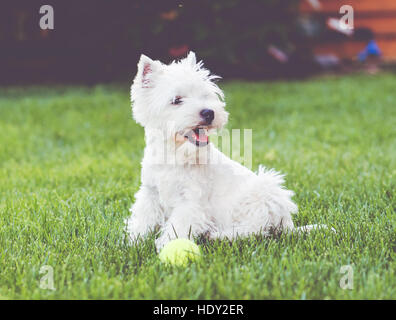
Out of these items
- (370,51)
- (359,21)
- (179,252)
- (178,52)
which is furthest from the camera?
(359,21)

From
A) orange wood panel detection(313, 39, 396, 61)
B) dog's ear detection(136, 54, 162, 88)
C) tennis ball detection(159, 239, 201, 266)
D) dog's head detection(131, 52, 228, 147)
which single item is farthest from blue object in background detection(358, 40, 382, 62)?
tennis ball detection(159, 239, 201, 266)

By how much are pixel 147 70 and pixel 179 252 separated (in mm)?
1062

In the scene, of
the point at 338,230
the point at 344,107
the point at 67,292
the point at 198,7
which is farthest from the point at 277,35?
the point at 67,292

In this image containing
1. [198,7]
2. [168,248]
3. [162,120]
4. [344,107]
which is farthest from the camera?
[198,7]

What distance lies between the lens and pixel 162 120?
281cm

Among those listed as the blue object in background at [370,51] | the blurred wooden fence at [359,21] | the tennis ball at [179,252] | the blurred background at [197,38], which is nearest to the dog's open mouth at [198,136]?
the tennis ball at [179,252]

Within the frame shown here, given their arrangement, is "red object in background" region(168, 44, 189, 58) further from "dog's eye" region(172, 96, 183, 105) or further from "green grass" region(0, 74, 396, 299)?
"dog's eye" region(172, 96, 183, 105)

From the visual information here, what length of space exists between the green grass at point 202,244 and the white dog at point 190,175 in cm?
16

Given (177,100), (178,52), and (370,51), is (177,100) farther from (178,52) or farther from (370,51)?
(370,51)

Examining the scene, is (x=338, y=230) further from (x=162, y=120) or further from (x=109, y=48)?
(x=109, y=48)

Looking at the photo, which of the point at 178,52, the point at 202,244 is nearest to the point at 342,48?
the point at 178,52

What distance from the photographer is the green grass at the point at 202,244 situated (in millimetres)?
2371

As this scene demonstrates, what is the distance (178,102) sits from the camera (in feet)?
9.15

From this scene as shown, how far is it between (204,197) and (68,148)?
3.22 m
